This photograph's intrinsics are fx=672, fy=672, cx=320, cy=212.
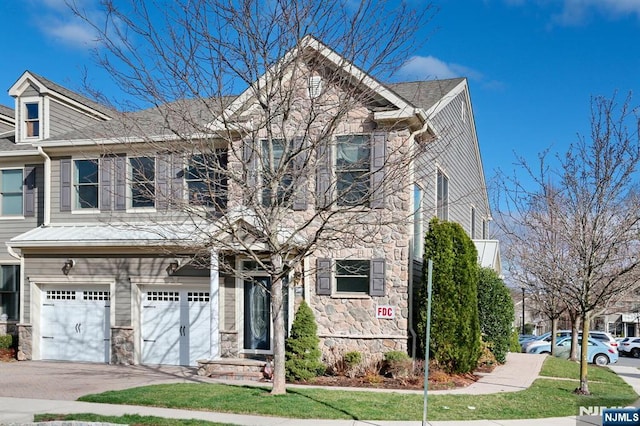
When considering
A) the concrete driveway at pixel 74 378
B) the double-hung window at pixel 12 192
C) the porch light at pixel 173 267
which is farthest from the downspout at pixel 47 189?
the porch light at pixel 173 267

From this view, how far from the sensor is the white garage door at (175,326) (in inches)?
719

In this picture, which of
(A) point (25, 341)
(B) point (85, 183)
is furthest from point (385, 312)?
(A) point (25, 341)

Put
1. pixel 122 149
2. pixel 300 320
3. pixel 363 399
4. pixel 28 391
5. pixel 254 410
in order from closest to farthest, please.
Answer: pixel 254 410, pixel 363 399, pixel 28 391, pixel 300 320, pixel 122 149

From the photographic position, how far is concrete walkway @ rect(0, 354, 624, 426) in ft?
35.4

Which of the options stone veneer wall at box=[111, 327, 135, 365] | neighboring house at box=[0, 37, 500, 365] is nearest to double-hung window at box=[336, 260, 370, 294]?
neighboring house at box=[0, 37, 500, 365]

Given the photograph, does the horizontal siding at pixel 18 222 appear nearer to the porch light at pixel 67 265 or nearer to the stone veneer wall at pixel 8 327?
the stone veneer wall at pixel 8 327

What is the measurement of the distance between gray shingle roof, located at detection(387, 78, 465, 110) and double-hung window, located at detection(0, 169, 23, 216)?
11.8 meters

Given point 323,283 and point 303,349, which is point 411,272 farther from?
point 303,349

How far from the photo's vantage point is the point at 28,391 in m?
13.8

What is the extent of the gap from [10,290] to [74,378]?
641cm

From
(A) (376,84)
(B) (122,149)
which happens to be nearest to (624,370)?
(A) (376,84)

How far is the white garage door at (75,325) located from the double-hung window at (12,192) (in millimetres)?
3012

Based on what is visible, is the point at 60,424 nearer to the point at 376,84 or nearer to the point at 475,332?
the point at 376,84

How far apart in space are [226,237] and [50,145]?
6.93m
